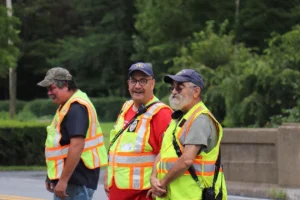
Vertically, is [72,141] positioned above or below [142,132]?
below

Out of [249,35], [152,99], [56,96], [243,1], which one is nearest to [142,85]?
[152,99]

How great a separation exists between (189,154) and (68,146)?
142cm

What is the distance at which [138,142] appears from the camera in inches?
241

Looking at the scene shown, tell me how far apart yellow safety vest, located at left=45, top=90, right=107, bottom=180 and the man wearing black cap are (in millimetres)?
327

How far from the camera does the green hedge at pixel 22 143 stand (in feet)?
65.0

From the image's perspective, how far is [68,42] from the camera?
62719 millimetres

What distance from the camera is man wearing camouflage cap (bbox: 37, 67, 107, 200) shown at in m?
6.43

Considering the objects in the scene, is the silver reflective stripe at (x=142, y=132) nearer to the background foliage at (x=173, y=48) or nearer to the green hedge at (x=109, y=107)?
the background foliage at (x=173, y=48)

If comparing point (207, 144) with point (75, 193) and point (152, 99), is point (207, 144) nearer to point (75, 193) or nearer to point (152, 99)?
point (152, 99)

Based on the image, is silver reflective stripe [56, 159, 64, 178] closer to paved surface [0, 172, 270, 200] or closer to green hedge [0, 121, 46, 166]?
paved surface [0, 172, 270, 200]

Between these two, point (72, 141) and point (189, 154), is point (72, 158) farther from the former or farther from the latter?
point (189, 154)

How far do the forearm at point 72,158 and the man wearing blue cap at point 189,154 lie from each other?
900 mm

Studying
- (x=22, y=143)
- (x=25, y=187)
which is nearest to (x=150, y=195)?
(x=25, y=187)

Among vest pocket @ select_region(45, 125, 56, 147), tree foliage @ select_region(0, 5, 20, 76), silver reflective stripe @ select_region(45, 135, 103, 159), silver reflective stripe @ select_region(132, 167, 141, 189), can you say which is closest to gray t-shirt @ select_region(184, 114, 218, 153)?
silver reflective stripe @ select_region(132, 167, 141, 189)
